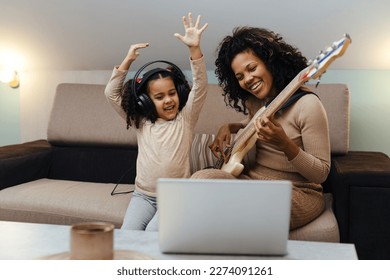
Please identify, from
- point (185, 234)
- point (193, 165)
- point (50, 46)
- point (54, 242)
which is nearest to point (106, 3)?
point (50, 46)

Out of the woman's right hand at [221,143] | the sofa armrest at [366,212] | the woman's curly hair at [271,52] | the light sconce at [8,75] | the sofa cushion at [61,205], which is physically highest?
the woman's curly hair at [271,52]

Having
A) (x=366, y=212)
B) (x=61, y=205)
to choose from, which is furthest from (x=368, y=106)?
(x=61, y=205)

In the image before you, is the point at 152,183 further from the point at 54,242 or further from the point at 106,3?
the point at 106,3

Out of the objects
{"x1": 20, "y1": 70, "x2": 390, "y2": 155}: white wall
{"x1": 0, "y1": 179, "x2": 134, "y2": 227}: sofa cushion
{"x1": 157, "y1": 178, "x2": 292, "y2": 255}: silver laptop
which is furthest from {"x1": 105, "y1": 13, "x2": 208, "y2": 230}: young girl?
{"x1": 20, "y1": 70, "x2": 390, "y2": 155}: white wall

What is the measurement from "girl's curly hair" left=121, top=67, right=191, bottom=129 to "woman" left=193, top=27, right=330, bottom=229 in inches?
6.3

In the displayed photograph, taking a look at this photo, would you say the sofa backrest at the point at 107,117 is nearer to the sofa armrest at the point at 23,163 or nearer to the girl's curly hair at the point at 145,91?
the sofa armrest at the point at 23,163

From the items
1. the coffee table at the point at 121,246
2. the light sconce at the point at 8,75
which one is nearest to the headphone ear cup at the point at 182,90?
the coffee table at the point at 121,246

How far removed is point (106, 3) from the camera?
246cm

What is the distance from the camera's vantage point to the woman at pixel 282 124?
150 centimetres

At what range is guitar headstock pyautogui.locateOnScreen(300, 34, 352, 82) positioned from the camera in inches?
41.1

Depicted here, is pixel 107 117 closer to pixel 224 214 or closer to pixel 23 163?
pixel 23 163

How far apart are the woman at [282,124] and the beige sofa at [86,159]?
0.36 feet

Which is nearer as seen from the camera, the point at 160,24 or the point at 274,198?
the point at 274,198

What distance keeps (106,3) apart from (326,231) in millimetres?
1575
